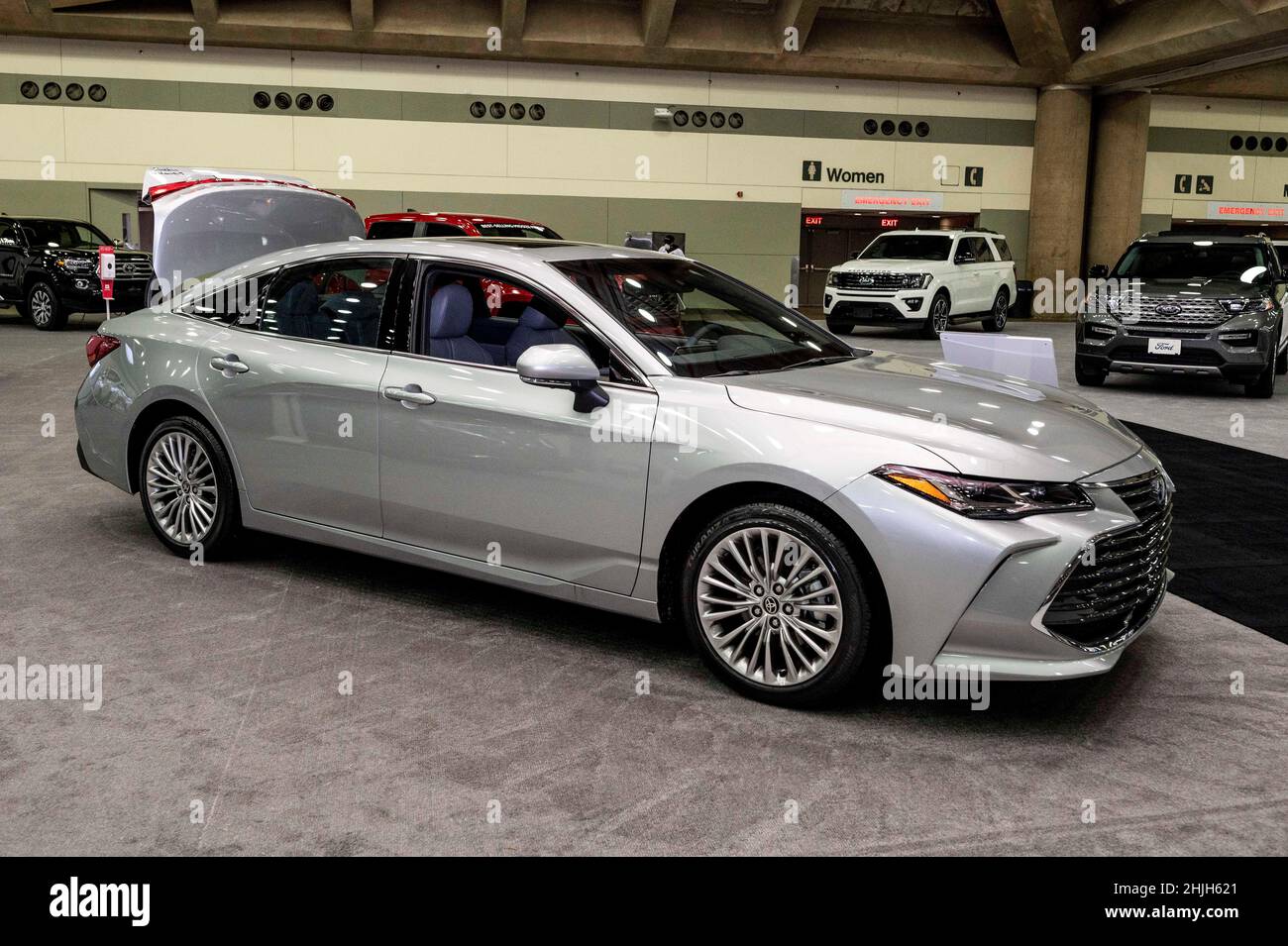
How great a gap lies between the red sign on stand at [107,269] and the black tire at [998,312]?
48.4 feet

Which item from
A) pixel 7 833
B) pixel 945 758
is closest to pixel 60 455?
pixel 7 833

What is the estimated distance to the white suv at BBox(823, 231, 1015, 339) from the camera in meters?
19.4

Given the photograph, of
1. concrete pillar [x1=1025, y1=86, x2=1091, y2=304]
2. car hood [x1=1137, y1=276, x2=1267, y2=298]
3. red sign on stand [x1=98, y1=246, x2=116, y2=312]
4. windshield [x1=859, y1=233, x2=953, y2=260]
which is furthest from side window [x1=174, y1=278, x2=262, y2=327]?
concrete pillar [x1=1025, y1=86, x2=1091, y2=304]

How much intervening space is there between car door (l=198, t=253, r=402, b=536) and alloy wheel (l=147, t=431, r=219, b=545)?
289 mm

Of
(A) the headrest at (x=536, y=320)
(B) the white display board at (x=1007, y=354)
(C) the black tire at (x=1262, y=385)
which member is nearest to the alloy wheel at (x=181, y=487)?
(A) the headrest at (x=536, y=320)

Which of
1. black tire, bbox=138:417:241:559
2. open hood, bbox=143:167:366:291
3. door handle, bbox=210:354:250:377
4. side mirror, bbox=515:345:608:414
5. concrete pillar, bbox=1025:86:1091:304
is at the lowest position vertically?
black tire, bbox=138:417:241:559

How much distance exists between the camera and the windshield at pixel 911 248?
2023 centimetres

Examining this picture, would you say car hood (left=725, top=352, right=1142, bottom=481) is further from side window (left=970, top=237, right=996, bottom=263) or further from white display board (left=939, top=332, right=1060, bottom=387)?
side window (left=970, top=237, right=996, bottom=263)

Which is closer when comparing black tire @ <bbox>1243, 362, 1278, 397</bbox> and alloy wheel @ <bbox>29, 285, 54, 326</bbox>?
black tire @ <bbox>1243, 362, 1278, 397</bbox>

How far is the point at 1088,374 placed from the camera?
13.2 metres

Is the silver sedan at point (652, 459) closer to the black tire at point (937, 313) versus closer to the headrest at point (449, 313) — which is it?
the headrest at point (449, 313)

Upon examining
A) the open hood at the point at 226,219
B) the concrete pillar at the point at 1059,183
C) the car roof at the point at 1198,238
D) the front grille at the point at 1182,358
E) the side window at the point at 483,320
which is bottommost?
the front grille at the point at 1182,358

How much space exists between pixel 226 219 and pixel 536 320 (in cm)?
534

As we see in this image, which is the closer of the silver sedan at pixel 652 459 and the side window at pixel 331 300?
the silver sedan at pixel 652 459
